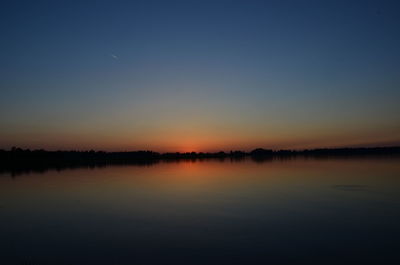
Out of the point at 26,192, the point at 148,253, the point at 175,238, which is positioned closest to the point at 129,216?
the point at 175,238

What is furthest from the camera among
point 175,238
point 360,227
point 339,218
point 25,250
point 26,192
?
point 26,192

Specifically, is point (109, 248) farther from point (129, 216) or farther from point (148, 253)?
point (129, 216)

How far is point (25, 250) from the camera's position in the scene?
14.9 metres

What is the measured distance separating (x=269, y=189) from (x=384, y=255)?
20962 mm

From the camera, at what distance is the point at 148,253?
14008 millimetres

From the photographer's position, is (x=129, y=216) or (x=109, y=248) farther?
(x=129, y=216)

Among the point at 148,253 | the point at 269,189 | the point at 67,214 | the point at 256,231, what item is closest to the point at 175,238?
the point at 148,253

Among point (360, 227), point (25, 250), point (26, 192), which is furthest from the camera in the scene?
point (26, 192)

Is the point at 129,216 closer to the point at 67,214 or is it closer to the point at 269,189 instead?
the point at 67,214

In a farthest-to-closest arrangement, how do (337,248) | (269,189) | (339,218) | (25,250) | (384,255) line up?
(269,189) → (339,218) → (25,250) → (337,248) → (384,255)

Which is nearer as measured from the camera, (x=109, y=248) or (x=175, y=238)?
(x=109, y=248)

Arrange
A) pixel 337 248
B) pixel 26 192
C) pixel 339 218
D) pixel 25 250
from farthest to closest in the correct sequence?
pixel 26 192, pixel 339 218, pixel 25 250, pixel 337 248

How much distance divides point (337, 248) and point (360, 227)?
4395mm

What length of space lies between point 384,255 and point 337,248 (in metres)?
1.73
